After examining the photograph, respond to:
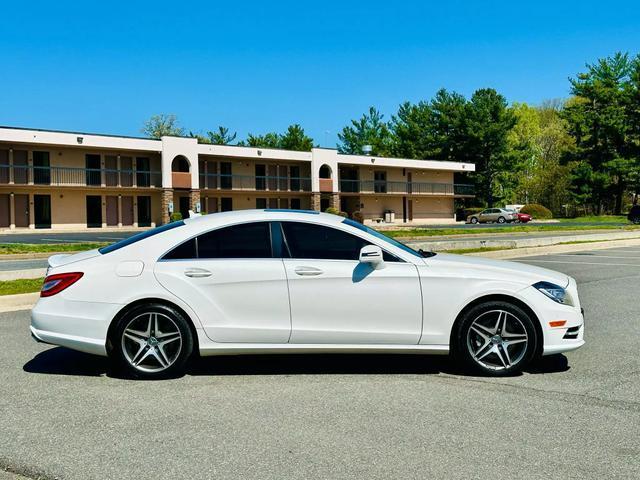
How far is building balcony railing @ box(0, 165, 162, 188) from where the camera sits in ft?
134

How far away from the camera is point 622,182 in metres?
64.2

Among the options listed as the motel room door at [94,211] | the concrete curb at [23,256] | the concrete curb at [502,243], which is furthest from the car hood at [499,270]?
the motel room door at [94,211]

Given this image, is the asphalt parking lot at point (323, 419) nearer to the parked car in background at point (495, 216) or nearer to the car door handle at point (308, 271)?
the car door handle at point (308, 271)

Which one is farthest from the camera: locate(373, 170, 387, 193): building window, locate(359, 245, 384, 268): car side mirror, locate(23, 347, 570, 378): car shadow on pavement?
locate(373, 170, 387, 193): building window

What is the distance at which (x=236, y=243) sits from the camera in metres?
5.66

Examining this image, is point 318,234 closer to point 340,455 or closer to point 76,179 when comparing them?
point 340,455

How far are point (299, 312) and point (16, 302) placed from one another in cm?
610

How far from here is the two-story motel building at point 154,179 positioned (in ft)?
136

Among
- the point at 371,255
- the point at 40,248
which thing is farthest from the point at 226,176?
the point at 371,255

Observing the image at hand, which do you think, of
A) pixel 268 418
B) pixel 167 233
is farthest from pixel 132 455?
pixel 167 233

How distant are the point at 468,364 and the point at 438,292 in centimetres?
71

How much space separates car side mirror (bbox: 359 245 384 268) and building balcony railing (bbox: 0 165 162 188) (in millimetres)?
39998

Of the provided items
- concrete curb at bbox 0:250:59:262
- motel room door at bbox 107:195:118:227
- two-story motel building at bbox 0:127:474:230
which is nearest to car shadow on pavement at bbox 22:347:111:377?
concrete curb at bbox 0:250:59:262

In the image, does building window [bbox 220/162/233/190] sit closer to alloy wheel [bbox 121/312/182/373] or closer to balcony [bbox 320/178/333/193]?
balcony [bbox 320/178/333/193]
